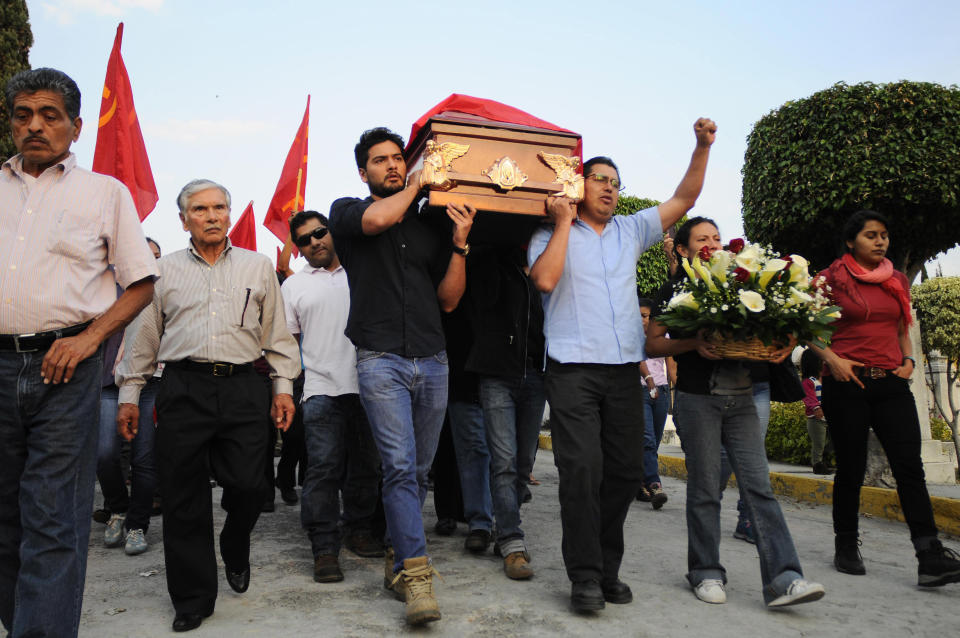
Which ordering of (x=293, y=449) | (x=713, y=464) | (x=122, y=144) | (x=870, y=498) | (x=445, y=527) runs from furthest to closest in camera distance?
1. (x=122, y=144)
2. (x=293, y=449)
3. (x=870, y=498)
4. (x=445, y=527)
5. (x=713, y=464)

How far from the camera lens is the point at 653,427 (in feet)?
27.1

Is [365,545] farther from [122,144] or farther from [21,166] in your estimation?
[122,144]

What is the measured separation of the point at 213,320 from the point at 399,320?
95 centimetres

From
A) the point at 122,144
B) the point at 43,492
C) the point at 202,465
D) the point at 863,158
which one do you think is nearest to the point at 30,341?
the point at 43,492

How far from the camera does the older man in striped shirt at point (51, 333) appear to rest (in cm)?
296

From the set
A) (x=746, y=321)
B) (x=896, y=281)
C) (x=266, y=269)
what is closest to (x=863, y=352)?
(x=896, y=281)

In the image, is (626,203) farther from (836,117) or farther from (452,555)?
(452,555)

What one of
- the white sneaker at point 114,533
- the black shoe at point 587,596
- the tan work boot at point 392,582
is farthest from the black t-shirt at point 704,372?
the white sneaker at point 114,533

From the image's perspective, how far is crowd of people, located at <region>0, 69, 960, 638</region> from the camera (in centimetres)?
307

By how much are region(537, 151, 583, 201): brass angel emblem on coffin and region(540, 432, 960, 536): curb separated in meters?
2.54

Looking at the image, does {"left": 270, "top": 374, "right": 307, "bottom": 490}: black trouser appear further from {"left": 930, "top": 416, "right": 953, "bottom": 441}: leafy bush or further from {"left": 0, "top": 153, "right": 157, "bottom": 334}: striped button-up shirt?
{"left": 930, "top": 416, "right": 953, "bottom": 441}: leafy bush

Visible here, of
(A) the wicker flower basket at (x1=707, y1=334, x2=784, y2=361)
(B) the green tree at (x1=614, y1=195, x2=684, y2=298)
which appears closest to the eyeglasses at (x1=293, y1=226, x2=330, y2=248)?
(A) the wicker flower basket at (x1=707, y1=334, x2=784, y2=361)

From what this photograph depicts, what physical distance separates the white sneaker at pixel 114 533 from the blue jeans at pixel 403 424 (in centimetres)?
279

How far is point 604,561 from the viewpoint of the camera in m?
4.09
